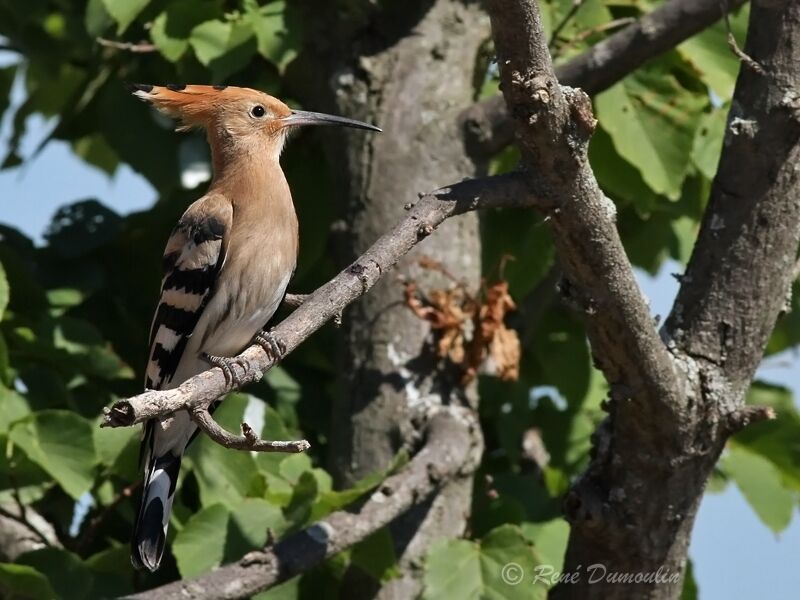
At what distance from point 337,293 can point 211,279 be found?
117cm

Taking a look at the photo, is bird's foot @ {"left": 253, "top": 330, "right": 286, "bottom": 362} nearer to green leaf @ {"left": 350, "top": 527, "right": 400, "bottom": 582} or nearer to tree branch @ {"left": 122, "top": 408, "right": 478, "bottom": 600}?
tree branch @ {"left": 122, "top": 408, "right": 478, "bottom": 600}

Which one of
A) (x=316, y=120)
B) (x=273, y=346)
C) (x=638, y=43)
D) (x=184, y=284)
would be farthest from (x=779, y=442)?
(x=273, y=346)

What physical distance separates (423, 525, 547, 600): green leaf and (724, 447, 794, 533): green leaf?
0.81 m

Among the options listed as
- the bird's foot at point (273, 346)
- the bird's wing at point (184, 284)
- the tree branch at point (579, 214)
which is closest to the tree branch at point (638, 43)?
the tree branch at point (579, 214)

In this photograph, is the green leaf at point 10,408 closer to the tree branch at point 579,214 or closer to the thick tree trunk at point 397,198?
the thick tree trunk at point 397,198

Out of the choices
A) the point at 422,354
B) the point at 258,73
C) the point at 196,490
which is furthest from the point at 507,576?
the point at 258,73

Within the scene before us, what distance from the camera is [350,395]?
375 centimetres

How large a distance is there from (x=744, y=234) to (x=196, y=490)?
165 centimetres

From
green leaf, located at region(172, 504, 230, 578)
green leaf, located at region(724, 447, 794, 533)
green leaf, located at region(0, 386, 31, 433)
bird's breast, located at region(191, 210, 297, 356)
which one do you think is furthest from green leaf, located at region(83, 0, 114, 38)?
green leaf, located at region(724, 447, 794, 533)

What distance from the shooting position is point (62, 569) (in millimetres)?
3279

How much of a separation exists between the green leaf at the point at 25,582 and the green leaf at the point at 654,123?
74.7 inches

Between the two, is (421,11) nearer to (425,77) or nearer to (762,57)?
(425,77)

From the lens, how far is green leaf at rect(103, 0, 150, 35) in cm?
354

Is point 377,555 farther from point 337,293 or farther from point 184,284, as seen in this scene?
point 337,293
